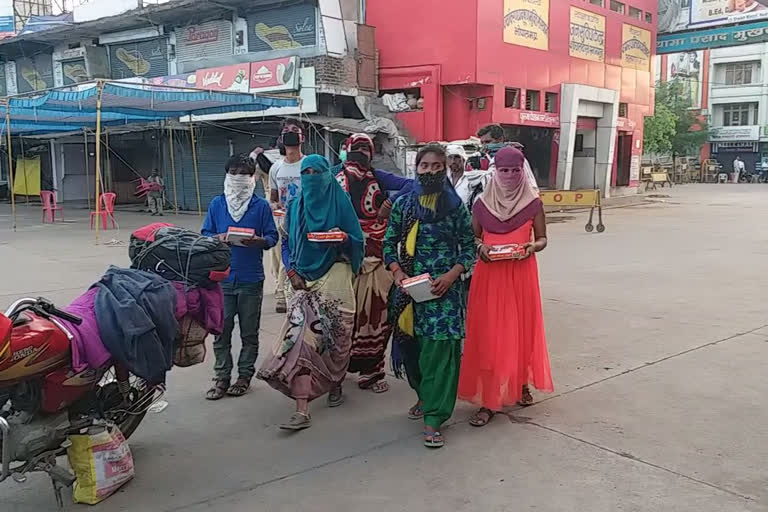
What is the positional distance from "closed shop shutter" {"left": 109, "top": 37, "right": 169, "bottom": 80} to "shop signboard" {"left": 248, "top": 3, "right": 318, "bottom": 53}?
143 inches

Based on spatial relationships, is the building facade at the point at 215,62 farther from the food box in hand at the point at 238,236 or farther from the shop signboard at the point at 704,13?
the food box in hand at the point at 238,236

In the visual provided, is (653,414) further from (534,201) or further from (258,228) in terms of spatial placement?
(258,228)

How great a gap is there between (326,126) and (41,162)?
606 inches

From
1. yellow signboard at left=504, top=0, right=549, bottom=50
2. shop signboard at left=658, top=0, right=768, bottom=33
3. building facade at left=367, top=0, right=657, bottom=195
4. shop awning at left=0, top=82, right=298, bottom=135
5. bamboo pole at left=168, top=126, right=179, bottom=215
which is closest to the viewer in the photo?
shop awning at left=0, top=82, right=298, bottom=135

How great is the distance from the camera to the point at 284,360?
413 cm

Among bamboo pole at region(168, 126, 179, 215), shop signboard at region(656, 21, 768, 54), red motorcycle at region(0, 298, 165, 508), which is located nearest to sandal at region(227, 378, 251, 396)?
red motorcycle at region(0, 298, 165, 508)

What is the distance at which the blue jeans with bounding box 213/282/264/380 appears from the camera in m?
4.78

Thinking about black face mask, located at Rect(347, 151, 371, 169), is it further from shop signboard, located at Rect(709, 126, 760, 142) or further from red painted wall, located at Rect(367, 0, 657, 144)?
shop signboard, located at Rect(709, 126, 760, 142)

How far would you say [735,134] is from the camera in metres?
46.1

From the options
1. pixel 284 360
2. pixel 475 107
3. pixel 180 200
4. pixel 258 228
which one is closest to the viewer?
pixel 284 360

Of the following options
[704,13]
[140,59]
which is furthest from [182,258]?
[704,13]

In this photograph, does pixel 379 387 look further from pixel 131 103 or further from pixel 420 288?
pixel 131 103

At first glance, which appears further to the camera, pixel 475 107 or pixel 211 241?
pixel 475 107

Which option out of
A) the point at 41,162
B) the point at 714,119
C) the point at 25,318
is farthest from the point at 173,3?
the point at 714,119
